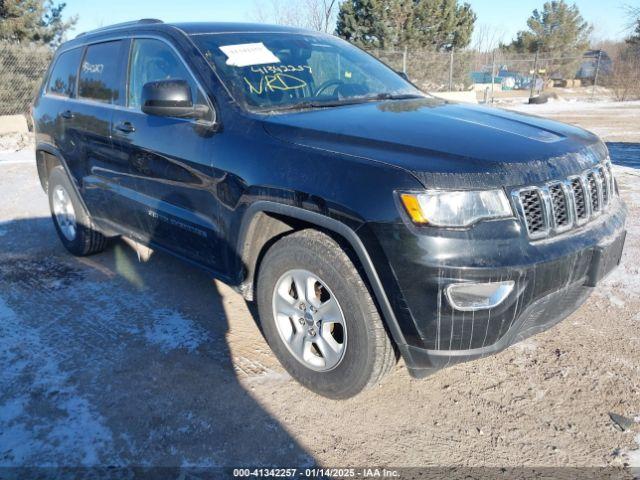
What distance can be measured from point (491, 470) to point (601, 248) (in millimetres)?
1089

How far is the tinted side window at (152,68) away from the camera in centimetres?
307

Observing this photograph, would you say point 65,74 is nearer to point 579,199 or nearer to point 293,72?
point 293,72

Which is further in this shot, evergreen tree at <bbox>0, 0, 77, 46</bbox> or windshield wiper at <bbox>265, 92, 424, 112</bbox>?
evergreen tree at <bbox>0, 0, 77, 46</bbox>

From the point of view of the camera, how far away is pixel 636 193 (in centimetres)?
612

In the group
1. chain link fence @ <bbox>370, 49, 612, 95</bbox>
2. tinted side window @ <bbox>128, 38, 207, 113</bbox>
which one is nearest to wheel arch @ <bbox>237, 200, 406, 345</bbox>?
tinted side window @ <bbox>128, 38, 207, 113</bbox>

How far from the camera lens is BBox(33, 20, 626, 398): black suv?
2039mm

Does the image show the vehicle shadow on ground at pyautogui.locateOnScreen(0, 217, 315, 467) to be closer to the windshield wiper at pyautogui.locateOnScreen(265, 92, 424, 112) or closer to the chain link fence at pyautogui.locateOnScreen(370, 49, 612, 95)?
the windshield wiper at pyautogui.locateOnScreen(265, 92, 424, 112)

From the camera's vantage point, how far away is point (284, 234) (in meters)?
2.75

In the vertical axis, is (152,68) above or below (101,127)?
above

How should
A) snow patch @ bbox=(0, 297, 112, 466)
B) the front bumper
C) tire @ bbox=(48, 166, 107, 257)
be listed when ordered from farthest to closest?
tire @ bbox=(48, 166, 107, 257)
snow patch @ bbox=(0, 297, 112, 466)
the front bumper

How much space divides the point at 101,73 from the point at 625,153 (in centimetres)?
891

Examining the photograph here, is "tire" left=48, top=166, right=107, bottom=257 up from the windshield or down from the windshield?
down

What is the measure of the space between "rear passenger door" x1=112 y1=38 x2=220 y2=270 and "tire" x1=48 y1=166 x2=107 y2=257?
1072 millimetres

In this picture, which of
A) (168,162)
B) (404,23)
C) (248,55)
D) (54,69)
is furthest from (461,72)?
(168,162)
